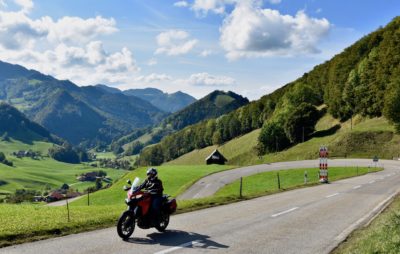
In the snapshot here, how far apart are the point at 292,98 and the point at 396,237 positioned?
11922cm

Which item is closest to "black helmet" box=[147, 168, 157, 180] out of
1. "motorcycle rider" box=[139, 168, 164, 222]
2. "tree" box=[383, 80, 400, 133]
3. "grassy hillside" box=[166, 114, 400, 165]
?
"motorcycle rider" box=[139, 168, 164, 222]

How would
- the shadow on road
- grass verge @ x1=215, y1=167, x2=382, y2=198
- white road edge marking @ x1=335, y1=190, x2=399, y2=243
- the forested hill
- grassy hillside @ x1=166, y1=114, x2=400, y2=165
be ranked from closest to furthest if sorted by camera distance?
the shadow on road
white road edge marking @ x1=335, y1=190, x2=399, y2=243
grass verge @ x1=215, y1=167, x2=382, y2=198
grassy hillside @ x1=166, y1=114, x2=400, y2=165
the forested hill

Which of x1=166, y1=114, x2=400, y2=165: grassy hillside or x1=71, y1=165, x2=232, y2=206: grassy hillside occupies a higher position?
x1=166, y1=114, x2=400, y2=165: grassy hillside

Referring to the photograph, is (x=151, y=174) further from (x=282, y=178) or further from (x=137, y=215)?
(x=282, y=178)

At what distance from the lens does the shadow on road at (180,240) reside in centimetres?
1140

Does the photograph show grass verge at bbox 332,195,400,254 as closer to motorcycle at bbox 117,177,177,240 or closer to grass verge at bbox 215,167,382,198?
motorcycle at bbox 117,177,177,240

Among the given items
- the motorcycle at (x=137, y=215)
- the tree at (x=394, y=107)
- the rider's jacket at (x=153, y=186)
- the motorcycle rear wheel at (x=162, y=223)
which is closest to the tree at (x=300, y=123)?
the tree at (x=394, y=107)

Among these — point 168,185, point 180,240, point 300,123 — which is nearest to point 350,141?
point 300,123

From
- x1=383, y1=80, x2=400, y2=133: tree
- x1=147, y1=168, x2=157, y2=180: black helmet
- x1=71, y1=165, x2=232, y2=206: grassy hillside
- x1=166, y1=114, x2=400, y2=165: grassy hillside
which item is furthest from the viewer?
x1=166, y1=114, x2=400, y2=165: grassy hillside

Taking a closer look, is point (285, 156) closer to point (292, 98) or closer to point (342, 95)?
point (342, 95)

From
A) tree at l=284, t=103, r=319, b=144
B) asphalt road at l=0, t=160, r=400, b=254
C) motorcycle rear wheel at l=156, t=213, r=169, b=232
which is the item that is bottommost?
asphalt road at l=0, t=160, r=400, b=254

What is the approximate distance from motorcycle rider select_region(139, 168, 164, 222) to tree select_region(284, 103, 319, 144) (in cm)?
9651

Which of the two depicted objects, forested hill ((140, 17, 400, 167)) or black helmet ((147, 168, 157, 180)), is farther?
forested hill ((140, 17, 400, 167))

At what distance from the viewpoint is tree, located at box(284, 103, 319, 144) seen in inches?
4227
